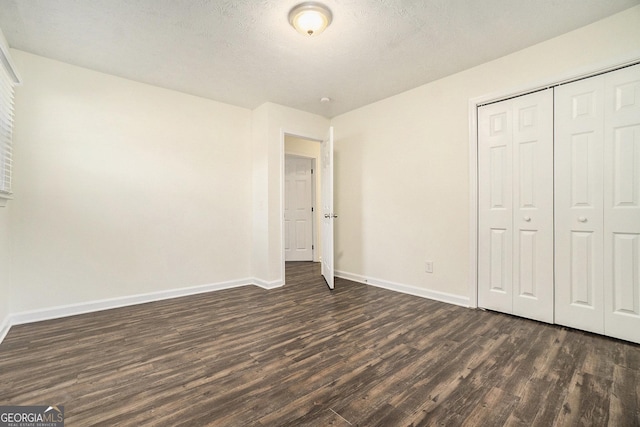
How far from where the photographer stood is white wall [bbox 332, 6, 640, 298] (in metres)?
2.41

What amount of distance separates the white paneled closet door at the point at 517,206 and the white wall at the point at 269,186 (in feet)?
8.05

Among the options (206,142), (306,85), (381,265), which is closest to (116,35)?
(206,142)

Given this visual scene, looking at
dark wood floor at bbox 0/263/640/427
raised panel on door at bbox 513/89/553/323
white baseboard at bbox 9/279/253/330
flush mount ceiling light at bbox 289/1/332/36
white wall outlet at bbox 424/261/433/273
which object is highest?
flush mount ceiling light at bbox 289/1/332/36

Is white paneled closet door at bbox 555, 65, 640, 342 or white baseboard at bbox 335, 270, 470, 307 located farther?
white baseboard at bbox 335, 270, 470, 307

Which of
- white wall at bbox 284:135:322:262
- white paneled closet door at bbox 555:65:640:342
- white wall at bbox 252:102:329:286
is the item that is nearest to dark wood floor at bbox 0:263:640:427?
white paneled closet door at bbox 555:65:640:342

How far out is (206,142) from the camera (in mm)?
3721

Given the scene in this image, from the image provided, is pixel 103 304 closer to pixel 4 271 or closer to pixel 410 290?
pixel 4 271

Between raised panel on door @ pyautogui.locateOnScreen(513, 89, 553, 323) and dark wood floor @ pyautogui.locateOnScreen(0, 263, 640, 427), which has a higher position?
raised panel on door @ pyautogui.locateOnScreen(513, 89, 553, 323)

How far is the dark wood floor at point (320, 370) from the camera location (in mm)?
1409

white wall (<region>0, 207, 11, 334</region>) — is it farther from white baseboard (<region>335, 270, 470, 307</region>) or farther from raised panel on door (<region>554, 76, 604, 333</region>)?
raised panel on door (<region>554, 76, 604, 333</region>)

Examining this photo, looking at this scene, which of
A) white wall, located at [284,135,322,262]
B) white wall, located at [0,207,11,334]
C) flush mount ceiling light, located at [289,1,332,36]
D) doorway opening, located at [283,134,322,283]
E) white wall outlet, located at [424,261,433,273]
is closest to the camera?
flush mount ceiling light, located at [289,1,332,36]

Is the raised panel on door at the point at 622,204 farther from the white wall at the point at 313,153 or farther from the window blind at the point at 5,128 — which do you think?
the window blind at the point at 5,128

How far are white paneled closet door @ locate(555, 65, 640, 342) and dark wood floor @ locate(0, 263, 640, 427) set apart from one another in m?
0.25

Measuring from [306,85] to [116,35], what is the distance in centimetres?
184
